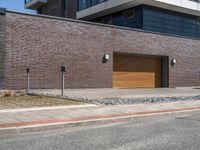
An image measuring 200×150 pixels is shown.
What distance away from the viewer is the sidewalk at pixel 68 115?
9023 mm

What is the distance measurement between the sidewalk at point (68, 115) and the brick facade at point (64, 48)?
8660 millimetres

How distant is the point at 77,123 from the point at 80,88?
44.4 ft

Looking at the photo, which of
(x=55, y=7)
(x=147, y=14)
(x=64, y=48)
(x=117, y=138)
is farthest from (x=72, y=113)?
(x=55, y=7)

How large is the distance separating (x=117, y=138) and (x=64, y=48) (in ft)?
48.1

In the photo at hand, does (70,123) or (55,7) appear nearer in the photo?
(70,123)

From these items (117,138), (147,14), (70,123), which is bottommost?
(117,138)

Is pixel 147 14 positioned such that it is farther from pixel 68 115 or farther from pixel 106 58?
pixel 68 115

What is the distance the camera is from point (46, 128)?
9.18 meters

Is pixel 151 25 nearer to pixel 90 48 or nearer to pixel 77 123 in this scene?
pixel 90 48

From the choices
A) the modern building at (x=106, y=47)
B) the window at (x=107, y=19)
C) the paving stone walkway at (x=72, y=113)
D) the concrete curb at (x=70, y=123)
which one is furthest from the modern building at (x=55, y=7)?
the concrete curb at (x=70, y=123)

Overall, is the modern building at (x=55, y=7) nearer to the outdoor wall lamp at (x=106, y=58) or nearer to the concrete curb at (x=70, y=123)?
the outdoor wall lamp at (x=106, y=58)

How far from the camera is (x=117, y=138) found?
825 centimetres

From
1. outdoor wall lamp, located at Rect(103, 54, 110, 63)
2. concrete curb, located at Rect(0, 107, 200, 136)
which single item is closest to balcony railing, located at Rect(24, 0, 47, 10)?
outdoor wall lamp, located at Rect(103, 54, 110, 63)

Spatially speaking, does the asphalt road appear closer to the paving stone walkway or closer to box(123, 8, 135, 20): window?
the paving stone walkway
